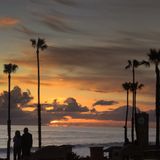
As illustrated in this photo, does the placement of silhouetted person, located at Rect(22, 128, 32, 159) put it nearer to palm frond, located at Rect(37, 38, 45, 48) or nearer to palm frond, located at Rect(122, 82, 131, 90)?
palm frond, located at Rect(37, 38, 45, 48)

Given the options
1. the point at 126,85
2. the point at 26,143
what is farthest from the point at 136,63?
the point at 26,143

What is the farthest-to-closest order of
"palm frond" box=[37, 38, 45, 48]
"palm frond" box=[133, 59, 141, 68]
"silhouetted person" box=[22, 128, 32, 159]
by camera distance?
"palm frond" box=[133, 59, 141, 68] < "palm frond" box=[37, 38, 45, 48] < "silhouetted person" box=[22, 128, 32, 159]

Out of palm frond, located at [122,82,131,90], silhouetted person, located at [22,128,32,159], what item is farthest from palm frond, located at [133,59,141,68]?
silhouetted person, located at [22,128,32,159]

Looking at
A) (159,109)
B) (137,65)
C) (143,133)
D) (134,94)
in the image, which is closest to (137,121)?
(143,133)

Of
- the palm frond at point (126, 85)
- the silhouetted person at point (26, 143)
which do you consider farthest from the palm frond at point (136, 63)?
the silhouetted person at point (26, 143)

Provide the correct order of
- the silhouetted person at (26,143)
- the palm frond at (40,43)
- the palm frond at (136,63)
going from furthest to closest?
the palm frond at (136,63) → the palm frond at (40,43) → the silhouetted person at (26,143)

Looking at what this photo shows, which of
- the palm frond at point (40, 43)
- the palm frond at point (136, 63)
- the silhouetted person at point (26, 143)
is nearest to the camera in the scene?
the silhouetted person at point (26, 143)

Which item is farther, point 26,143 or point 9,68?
point 9,68

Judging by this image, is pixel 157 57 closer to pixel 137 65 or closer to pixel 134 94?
pixel 137 65

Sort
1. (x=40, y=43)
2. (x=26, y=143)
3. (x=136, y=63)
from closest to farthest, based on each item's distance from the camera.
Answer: (x=26, y=143), (x=40, y=43), (x=136, y=63)

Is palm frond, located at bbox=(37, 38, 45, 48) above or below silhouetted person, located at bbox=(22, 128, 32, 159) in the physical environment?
above

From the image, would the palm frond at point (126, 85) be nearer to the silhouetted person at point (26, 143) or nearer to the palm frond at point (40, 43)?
the palm frond at point (40, 43)

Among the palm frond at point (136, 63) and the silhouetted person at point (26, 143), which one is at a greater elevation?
the palm frond at point (136, 63)

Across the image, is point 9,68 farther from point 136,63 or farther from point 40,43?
point 136,63
